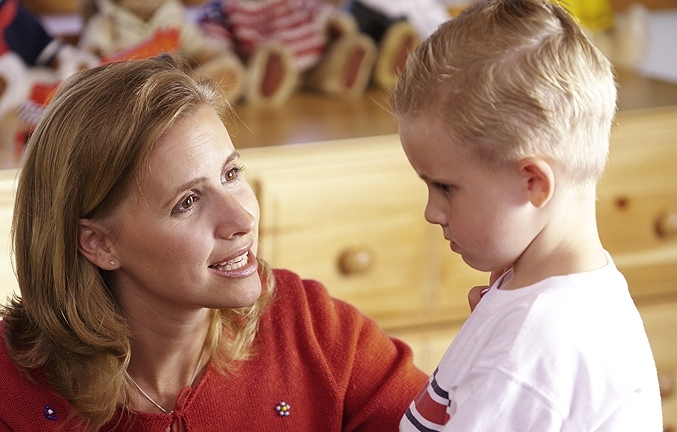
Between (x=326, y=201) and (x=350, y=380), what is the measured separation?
63cm

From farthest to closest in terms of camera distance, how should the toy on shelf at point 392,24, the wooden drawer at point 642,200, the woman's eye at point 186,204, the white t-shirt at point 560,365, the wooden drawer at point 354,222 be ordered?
1. the toy on shelf at point 392,24
2. the wooden drawer at point 642,200
3. the wooden drawer at point 354,222
4. the woman's eye at point 186,204
5. the white t-shirt at point 560,365

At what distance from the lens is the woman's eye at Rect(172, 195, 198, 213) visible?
1.06 metres

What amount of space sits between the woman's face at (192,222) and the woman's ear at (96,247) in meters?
0.02

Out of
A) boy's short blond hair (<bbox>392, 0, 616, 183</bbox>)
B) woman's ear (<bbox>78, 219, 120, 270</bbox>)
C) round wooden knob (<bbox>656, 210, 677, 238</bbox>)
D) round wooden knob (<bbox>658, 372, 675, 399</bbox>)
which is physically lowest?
round wooden knob (<bbox>658, 372, 675, 399</bbox>)

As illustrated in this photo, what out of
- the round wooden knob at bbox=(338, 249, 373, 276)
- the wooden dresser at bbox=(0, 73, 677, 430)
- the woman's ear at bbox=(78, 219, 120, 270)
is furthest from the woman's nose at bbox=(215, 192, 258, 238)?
the round wooden knob at bbox=(338, 249, 373, 276)

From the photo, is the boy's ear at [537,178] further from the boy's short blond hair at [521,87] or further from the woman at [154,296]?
the woman at [154,296]

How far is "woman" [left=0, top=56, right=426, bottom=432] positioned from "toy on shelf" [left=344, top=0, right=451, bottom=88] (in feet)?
3.10

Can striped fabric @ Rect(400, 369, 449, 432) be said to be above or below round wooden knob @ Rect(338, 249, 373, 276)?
above

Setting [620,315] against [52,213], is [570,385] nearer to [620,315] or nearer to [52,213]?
[620,315]

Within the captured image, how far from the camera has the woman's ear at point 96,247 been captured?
3.56 feet

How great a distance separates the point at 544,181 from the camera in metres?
0.87

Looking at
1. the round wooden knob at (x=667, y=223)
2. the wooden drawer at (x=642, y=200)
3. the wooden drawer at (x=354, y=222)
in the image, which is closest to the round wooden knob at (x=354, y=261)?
the wooden drawer at (x=354, y=222)

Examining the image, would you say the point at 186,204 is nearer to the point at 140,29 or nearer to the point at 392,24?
the point at 140,29

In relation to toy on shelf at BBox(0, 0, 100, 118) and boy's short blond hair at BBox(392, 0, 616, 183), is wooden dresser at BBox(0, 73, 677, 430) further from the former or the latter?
boy's short blond hair at BBox(392, 0, 616, 183)
